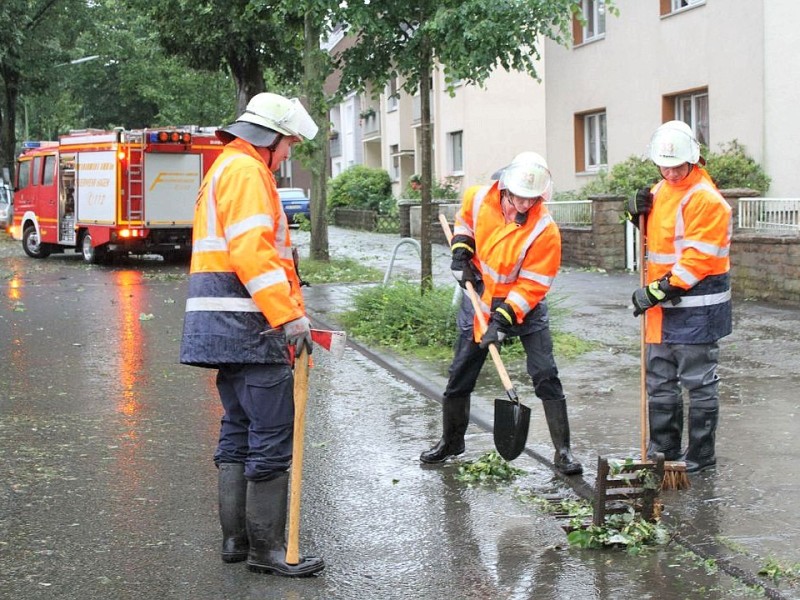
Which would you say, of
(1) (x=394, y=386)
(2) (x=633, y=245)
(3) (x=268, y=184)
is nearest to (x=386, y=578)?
(3) (x=268, y=184)

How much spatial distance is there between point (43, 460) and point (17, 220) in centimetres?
2108

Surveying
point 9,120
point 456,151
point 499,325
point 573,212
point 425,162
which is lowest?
point 499,325

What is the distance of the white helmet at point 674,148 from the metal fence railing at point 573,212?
1345cm

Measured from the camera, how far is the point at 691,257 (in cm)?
610

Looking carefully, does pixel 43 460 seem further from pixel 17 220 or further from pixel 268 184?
pixel 17 220

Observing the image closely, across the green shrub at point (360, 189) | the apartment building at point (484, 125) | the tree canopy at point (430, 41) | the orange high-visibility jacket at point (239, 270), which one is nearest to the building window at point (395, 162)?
the green shrub at point (360, 189)

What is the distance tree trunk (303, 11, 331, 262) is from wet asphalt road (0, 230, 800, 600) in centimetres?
820

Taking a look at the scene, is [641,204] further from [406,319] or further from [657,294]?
[406,319]

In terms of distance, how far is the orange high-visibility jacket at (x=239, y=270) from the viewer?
4680 millimetres

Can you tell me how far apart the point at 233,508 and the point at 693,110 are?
17.7 meters

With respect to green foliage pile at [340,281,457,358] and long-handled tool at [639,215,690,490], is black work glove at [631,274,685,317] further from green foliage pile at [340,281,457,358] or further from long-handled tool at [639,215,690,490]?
green foliage pile at [340,281,457,358]

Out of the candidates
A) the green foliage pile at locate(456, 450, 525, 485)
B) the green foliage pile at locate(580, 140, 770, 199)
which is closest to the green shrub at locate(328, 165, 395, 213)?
the green foliage pile at locate(580, 140, 770, 199)

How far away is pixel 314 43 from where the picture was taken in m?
19.1

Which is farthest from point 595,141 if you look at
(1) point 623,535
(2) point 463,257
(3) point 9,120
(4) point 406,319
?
(3) point 9,120
